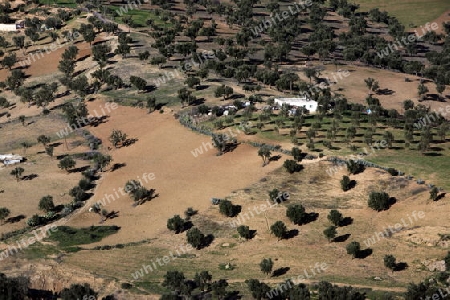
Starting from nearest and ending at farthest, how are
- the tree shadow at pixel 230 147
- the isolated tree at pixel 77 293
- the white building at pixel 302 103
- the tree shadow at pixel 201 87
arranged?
the isolated tree at pixel 77 293 → the tree shadow at pixel 230 147 → the white building at pixel 302 103 → the tree shadow at pixel 201 87

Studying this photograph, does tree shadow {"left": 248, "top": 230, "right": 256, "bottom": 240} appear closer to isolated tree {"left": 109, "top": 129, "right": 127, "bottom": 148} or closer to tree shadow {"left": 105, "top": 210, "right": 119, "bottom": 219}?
tree shadow {"left": 105, "top": 210, "right": 119, "bottom": 219}

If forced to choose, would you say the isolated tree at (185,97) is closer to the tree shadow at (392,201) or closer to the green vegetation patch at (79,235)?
the green vegetation patch at (79,235)

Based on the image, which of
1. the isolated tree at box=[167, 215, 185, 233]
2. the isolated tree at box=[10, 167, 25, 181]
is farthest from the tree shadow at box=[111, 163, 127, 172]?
the isolated tree at box=[167, 215, 185, 233]

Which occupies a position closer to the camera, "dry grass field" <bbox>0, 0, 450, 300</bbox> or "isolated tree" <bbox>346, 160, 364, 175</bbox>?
"dry grass field" <bbox>0, 0, 450, 300</bbox>

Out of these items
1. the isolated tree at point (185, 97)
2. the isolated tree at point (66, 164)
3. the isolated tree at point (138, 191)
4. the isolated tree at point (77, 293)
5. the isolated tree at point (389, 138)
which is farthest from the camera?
the isolated tree at point (185, 97)

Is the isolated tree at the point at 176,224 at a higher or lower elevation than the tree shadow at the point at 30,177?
higher

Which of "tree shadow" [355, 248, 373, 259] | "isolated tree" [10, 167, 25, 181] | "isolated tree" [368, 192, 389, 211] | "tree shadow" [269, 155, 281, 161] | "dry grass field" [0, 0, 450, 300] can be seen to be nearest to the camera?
"dry grass field" [0, 0, 450, 300]

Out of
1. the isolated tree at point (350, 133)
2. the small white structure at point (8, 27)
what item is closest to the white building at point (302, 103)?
the isolated tree at point (350, 133)
